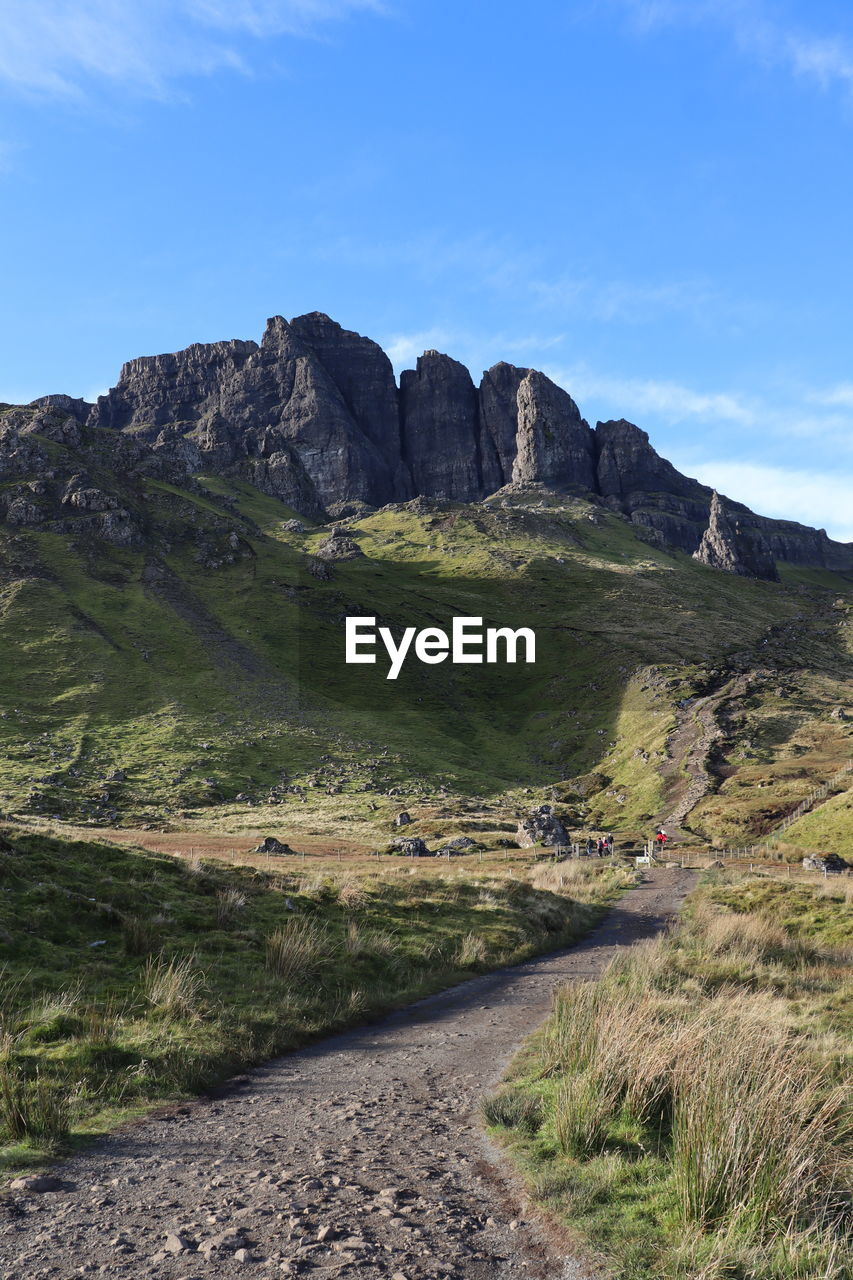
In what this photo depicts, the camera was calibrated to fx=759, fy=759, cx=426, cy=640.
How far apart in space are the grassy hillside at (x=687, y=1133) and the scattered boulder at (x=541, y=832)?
5072 centimetres

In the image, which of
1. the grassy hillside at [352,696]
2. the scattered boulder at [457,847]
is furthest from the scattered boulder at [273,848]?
the grassy hillside at [352,696]

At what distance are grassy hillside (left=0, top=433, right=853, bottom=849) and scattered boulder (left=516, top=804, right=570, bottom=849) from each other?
13.3 m

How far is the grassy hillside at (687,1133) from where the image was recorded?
6.26 meters

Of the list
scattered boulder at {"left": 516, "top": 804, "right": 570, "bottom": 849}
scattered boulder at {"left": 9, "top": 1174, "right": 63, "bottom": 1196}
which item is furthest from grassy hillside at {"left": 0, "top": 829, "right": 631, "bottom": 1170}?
scattered boulder at {"left": 516, "top": 804, "right": 570, "bottom": 849}

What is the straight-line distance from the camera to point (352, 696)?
434 ft

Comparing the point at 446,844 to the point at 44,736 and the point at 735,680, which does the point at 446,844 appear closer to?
the point at 44,736

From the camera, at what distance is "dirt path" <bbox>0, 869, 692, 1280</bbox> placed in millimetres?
6402

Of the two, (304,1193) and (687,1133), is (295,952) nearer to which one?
(304,1193)

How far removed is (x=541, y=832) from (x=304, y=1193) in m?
59.4

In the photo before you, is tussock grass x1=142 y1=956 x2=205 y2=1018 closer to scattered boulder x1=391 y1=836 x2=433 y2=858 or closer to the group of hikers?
scattered boulder x1=391 y1=836 x2=433 y2=858

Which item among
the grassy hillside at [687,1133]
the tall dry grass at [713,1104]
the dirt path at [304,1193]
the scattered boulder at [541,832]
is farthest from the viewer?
the scattered boulder at [541,832]

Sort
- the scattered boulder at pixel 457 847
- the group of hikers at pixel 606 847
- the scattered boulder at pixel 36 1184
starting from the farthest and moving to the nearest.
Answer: the group of hikers at pixel 606 847 → the scattered boulder at pixel 457 847 → the scattered boulder at pixel 36 1184

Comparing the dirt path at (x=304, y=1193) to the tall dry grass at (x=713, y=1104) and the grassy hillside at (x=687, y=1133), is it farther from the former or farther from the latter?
the tall dry grass at (x=713, y=1104)

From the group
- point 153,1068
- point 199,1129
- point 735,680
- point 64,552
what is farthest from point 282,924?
point 64,552
